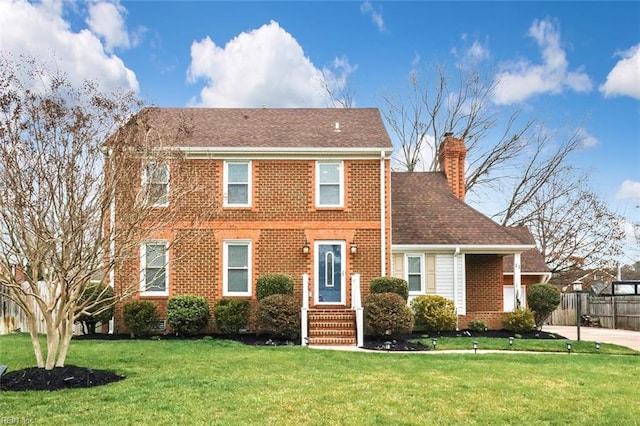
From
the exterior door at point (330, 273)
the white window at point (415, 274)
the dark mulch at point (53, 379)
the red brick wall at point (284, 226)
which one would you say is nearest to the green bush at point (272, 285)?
the red brick wall at point (284, 226)

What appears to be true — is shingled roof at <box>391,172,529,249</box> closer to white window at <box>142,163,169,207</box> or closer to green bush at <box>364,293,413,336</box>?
green bush at <box>364,293,413,336</box>

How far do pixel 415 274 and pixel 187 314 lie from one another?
758 cm

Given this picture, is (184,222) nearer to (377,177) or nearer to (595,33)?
(377,177)

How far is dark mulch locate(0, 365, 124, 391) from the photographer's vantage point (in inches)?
367

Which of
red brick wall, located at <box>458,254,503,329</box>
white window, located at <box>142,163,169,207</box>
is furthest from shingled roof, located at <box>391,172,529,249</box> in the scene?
white window, located at <box>142,163,169,207</box>

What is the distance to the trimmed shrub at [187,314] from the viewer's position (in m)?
17.8

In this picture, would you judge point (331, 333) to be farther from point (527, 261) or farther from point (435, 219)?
point (527, 261)

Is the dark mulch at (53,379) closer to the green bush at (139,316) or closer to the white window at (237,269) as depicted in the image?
the green bush at (139,316)

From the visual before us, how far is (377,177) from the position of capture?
1919 cm

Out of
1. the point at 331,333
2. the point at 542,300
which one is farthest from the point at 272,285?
the point at 542,300

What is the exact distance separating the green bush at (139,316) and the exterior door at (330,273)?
4.91m

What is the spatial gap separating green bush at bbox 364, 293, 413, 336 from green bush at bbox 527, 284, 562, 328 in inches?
221

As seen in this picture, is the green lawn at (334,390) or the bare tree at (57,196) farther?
the bare tree at (57,196)

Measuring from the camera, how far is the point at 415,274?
20.6 m
